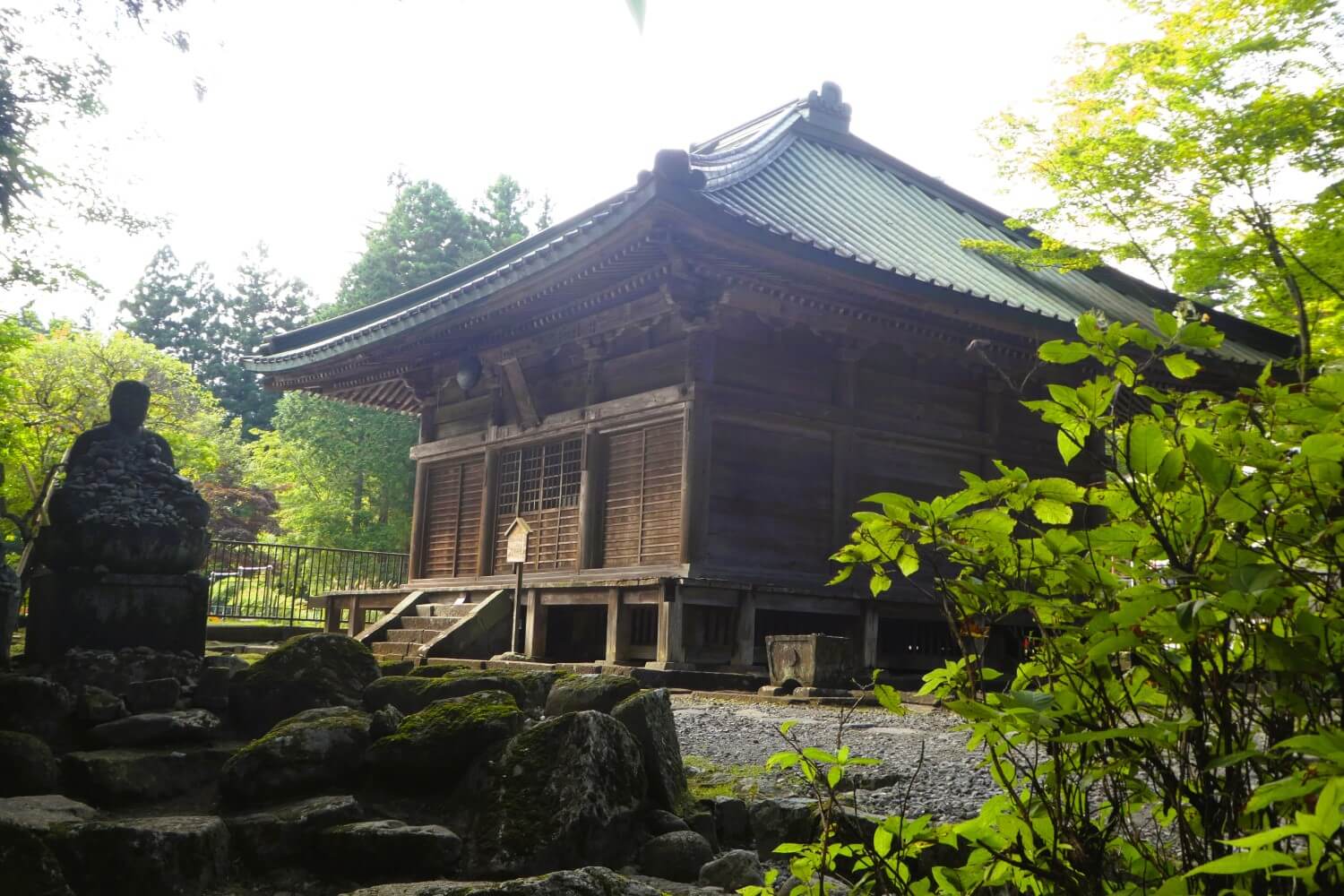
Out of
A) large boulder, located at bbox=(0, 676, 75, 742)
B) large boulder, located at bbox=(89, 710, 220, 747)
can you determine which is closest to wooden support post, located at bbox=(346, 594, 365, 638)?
large boulder, located at bbox=(0, 676, 75, 742)

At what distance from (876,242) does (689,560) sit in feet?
16.8

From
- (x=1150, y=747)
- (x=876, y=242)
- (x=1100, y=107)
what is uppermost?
(x=1100, y=107)

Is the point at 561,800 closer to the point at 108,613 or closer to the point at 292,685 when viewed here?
the point at 292,685

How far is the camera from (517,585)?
1174 centimetres

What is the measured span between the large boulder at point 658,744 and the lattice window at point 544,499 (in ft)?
28.3

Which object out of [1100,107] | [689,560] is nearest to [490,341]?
[689,560]

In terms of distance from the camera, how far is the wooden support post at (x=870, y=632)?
11.8 m

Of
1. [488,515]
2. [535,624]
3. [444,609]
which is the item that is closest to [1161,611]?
[535,624]

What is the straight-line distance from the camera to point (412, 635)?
13.3 m

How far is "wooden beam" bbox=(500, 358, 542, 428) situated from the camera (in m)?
13.7

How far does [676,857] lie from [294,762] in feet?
4.96

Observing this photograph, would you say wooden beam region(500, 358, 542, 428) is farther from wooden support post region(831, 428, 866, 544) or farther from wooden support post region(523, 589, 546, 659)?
wooden support post region(831, 428, 866, 544)

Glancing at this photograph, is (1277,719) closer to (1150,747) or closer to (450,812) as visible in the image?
(1150,747)

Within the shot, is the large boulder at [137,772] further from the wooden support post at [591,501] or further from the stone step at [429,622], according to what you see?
the stone step at [429,622]
